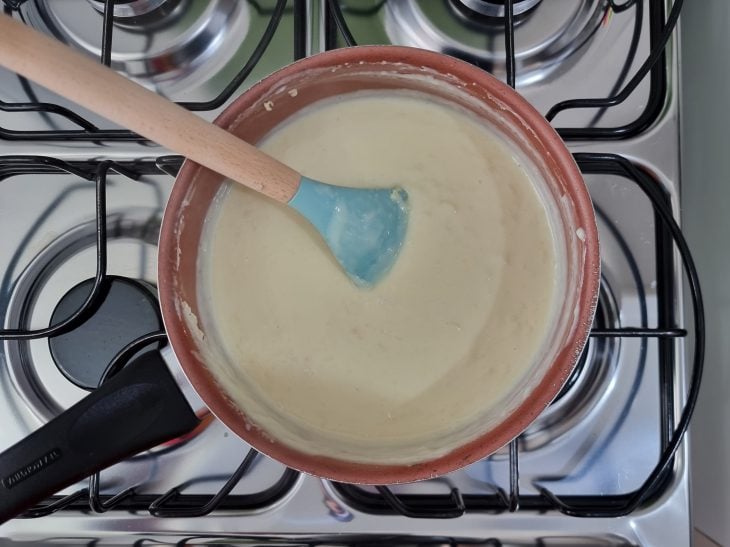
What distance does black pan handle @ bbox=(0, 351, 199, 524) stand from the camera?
21.5 inches

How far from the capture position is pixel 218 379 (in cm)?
59

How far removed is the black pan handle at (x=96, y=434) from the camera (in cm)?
54

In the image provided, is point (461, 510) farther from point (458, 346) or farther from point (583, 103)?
Result: point (583, 103)

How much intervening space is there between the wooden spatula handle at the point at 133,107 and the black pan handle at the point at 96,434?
0.66ft

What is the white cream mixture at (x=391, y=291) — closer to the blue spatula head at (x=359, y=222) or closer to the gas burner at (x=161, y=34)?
the blue spatula head at (x=359, y=222)

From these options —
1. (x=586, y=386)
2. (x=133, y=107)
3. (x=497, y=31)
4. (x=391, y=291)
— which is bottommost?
(x=586, y=386)

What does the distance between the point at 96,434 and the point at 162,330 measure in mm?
119

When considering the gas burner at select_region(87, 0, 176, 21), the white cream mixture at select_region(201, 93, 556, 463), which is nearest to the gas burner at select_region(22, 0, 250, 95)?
the gas burner at select_region(87, 0, 176, 21)

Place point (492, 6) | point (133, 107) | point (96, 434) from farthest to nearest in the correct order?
1. point (492, 6)
2. point (96, 434)
3. point (133, 107)

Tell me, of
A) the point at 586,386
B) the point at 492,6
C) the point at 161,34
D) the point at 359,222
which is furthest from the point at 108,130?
the point at 586,386

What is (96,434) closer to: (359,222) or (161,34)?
(359,222)

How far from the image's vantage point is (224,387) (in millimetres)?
596

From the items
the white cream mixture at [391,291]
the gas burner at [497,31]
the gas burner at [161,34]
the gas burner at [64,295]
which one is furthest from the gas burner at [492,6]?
the gas burner at [64,295]

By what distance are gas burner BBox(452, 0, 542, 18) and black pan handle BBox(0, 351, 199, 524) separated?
0.47 meters
